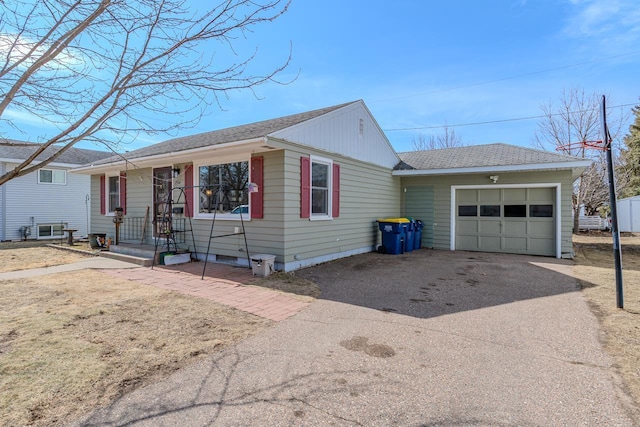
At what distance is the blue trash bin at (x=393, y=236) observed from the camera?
9.52 m

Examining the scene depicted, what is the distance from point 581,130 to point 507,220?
40.1ft

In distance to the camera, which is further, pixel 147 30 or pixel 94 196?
pixel 94 196

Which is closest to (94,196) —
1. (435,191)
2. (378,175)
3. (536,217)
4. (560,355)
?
(378,175)

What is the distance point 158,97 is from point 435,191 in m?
9.55

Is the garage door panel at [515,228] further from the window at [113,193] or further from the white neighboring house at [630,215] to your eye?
the white neighboring house at [630,215]

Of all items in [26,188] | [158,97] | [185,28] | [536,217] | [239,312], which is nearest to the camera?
[185,28]

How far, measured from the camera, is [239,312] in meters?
4.28

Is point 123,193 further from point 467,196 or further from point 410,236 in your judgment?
point 467,196

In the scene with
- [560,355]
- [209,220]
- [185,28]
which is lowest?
[560,355]

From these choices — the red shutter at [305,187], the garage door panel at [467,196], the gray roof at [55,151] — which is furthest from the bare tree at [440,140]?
the gray roof at [55,151]

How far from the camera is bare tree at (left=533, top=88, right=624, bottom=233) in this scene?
17406 mm

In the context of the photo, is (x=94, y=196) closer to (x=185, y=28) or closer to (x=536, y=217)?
(x=185, y=28)

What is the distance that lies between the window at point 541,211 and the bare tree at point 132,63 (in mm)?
9343

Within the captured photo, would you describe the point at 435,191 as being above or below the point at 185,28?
below
